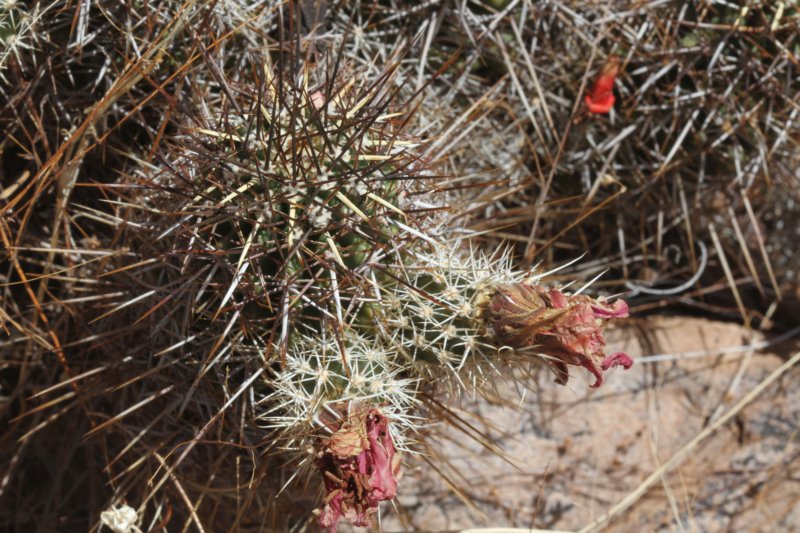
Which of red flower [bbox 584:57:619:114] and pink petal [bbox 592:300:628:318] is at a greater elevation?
red flower [bbox 584:57:619:114]

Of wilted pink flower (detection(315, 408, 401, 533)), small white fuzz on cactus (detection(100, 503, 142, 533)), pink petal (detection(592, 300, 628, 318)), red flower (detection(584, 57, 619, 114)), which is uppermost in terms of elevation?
red flower (detection(584, 57, 619, 114))

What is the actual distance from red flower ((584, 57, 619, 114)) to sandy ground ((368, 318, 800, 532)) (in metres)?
0.77

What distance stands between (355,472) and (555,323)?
1.35 ft

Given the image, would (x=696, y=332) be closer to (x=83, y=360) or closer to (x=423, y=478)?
(x=423, y=478)

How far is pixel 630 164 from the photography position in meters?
2.24

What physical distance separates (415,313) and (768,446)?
1.43 metres

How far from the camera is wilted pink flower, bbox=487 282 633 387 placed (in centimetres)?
134

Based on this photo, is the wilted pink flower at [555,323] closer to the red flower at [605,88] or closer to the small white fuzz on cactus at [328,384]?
the small white fuzz on cactus at [328,384]

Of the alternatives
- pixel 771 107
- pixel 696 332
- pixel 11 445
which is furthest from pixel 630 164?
pixel 11 445

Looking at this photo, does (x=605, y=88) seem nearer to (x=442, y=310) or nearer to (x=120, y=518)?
(x=442, y=310)

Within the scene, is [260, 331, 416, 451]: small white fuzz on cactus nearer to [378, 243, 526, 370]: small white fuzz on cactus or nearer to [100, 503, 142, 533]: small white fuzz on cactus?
[378, 243, 526, 370]: small white fuzz on cactus

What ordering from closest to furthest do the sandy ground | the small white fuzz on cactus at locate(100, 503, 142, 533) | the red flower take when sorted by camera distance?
1. the small white fuzz on cactus at locate(100, 503, 142, 533)
2. the red flower
3. the sandy ground

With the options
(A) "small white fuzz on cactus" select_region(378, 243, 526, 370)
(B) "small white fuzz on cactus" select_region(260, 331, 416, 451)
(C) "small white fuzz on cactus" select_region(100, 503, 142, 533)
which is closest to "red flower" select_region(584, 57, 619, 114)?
(A) "small white fuzz on cactus" select_region(378, 243, 526, 370)

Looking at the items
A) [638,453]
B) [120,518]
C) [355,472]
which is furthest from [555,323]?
[638,453]
